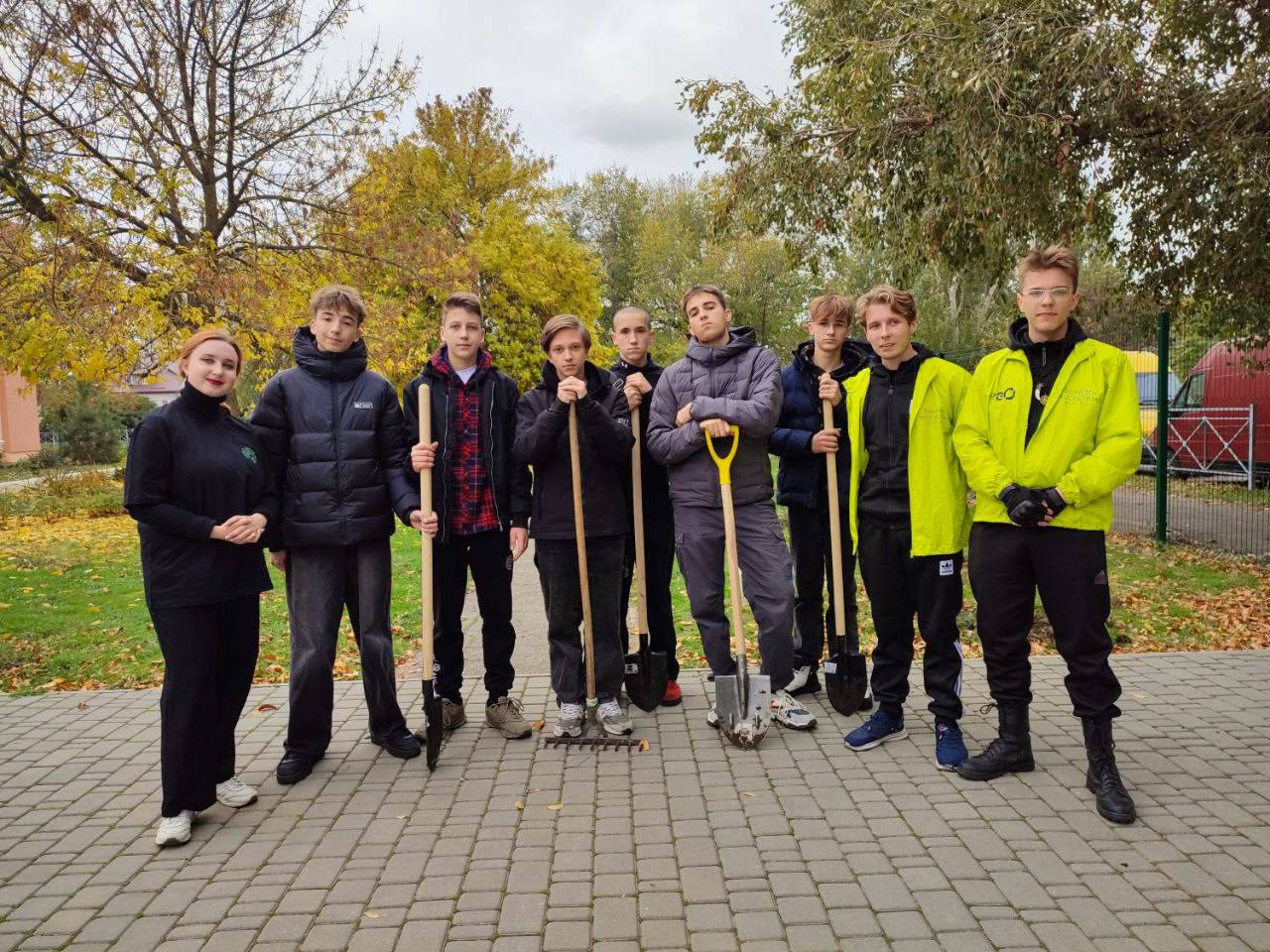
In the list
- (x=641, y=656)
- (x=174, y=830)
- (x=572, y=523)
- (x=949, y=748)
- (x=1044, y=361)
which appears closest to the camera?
(x=174, y=830)

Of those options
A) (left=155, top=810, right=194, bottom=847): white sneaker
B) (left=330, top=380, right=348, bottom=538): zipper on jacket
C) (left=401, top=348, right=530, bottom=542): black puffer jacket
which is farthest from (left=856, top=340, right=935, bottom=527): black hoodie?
(left=155, top=810, right=194, bottom=847): white sneaker

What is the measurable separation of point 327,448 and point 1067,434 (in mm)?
3358

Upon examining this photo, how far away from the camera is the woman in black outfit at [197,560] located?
372cm

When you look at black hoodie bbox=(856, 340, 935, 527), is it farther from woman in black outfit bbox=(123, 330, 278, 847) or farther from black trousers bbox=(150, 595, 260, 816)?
black trousers bbox=(150, 595, 260, 816)

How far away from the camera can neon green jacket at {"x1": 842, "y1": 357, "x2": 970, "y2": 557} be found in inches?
166

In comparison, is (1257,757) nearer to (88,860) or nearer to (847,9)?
(88,860)

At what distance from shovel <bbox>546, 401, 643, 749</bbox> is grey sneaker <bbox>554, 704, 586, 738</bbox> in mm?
Answer: 58

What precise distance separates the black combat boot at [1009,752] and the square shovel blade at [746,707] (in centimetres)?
96

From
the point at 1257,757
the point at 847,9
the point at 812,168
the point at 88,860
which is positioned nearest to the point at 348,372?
the point at 88,860

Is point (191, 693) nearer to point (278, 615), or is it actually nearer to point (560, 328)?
point (560, 328)

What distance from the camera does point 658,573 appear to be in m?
5.13

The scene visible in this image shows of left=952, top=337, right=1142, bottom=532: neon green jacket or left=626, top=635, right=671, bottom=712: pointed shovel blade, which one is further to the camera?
left=626, top=635, right=671, bottom=712: pointed shovel blade

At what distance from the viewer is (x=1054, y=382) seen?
3.84 m

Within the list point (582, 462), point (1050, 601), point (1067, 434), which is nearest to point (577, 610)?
point (582, 462)
